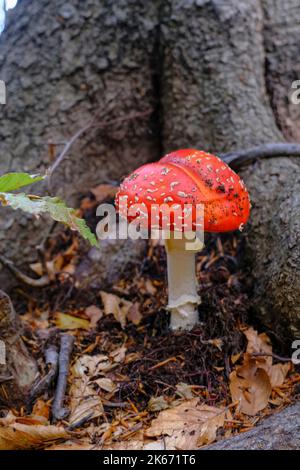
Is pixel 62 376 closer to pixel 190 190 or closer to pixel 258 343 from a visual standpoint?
pixel 258 343

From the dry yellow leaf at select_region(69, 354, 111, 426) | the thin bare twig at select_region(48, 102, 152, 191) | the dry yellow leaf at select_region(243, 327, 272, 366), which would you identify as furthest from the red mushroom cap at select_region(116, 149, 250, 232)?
the thin bare twig at select_region(48, 102, 152, 191)

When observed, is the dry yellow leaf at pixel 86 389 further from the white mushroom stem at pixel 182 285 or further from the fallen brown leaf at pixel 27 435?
the white mushroom stem at pixel 182 285

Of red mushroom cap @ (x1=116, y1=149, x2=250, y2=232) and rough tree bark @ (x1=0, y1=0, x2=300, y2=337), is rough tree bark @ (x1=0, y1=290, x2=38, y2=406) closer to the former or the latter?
red mushroom cap @ (x1=116, y1=149, x2=250, y2=232)

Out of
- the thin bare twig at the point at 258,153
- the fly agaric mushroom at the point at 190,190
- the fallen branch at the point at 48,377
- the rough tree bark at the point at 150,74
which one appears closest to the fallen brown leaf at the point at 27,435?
the fallen branch at the point at 48,377

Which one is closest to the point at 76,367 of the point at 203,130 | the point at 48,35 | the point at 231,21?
the point at 203,130

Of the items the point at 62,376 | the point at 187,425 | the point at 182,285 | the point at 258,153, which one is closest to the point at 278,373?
the point at 187,425

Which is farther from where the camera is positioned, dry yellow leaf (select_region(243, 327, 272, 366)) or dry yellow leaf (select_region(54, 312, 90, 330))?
dry yellow leaf (select_region(54, 312, 90, 330))

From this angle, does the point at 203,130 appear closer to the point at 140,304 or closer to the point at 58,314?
the point at 140,304
